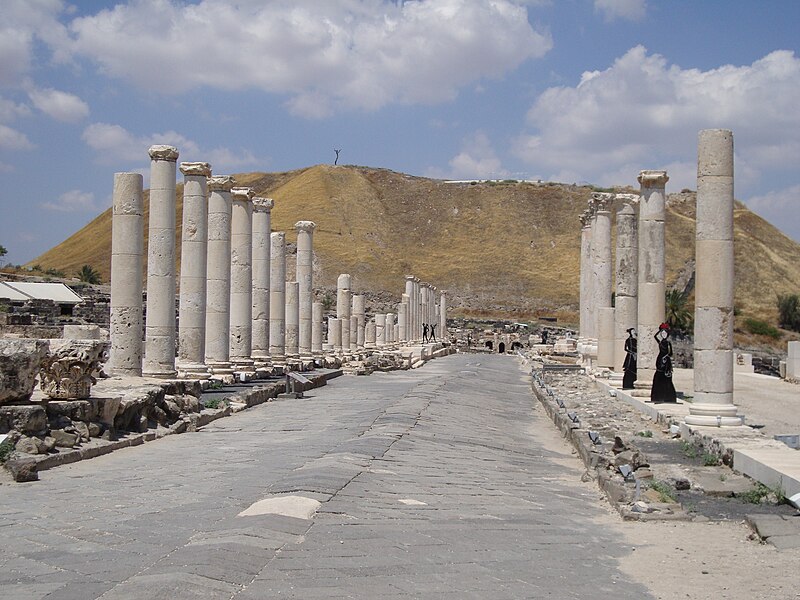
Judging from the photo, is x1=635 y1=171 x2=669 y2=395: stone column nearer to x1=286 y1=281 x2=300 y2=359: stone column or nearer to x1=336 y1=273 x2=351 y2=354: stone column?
x1=286 y1=281 x2=300 y2=359: stone column

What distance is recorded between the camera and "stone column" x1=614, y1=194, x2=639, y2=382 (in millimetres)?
23578

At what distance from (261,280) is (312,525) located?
62.4ft

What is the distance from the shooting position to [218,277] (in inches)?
843

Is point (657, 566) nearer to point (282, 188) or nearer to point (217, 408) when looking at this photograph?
point (217, 408)

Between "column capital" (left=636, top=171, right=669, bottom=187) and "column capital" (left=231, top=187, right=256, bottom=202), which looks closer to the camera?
"column capital" (left=636, top=171, right=669, bottom=187)

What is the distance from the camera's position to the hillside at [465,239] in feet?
310

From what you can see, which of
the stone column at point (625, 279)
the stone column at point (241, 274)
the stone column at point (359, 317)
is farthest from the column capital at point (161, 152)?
the stone column at point (359, 317)

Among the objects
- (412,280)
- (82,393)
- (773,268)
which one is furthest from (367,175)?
(82,393)

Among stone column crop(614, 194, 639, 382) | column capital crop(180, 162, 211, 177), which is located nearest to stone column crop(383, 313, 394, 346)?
stone column crop(614, 194, 639, 382)

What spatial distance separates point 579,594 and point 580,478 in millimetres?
5427

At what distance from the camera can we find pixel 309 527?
23.7 feet

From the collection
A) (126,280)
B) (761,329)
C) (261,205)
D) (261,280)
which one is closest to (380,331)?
(261,205)

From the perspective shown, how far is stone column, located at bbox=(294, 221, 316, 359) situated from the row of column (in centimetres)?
942

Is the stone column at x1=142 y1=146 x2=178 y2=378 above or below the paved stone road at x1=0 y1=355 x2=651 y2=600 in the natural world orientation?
above
